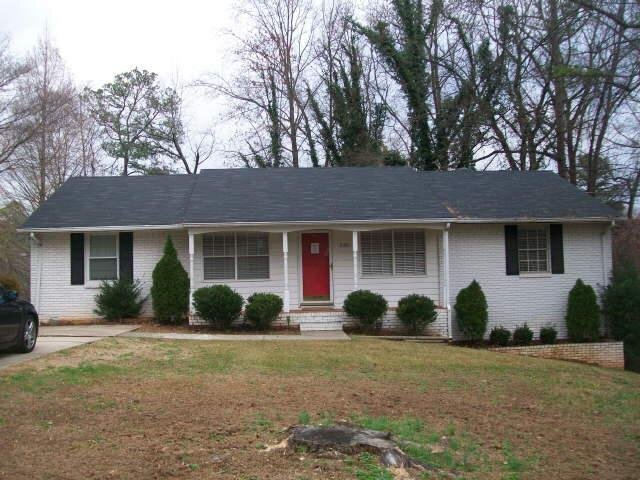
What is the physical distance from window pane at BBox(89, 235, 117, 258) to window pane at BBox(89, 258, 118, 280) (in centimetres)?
15

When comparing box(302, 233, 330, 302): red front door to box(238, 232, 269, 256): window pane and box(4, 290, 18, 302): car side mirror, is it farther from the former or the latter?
box(4, 290, 18, 302): car side mirror

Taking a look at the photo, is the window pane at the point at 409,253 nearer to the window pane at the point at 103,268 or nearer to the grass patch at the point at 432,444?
the window pane at the point at 103,268

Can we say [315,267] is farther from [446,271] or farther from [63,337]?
[63,337]

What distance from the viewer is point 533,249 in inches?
691

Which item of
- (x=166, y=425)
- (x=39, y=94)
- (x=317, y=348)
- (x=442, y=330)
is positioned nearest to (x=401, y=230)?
(x=442, y=330)

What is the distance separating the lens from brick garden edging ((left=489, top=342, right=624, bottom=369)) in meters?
15.8

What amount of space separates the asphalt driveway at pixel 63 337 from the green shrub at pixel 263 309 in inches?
118

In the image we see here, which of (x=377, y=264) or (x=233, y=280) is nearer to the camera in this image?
(x=233, y=280)

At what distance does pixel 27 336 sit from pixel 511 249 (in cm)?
1293

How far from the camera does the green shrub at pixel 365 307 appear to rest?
599 inches

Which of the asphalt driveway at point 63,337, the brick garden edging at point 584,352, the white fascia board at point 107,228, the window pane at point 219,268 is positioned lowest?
the brick garden edging at point 584,352

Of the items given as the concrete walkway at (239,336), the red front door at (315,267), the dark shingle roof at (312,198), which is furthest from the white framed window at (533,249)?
the concrete walkway at (239,336)

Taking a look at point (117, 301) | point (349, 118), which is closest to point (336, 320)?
point (117, 301)

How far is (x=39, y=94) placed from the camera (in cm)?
2552
